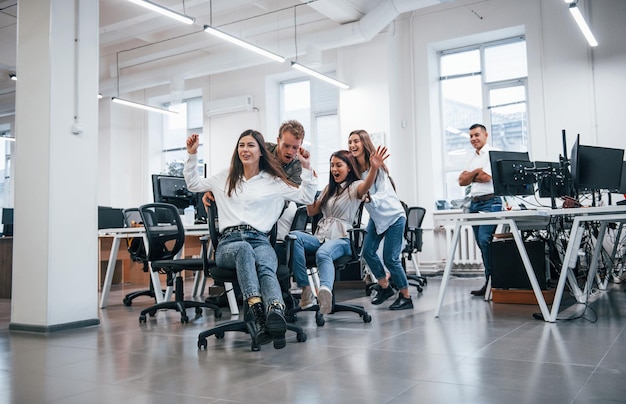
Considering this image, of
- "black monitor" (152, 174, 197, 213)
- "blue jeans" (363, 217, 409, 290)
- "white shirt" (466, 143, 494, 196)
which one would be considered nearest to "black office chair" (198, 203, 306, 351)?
"blue jeans" (363, 217, 409, 290)

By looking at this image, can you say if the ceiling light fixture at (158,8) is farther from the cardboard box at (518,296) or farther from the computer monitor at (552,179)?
the cardboard box at (518,296)

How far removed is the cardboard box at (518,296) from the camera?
404 centimetres

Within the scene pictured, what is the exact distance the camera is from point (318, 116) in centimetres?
898

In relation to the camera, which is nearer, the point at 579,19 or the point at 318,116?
the point at 579,19

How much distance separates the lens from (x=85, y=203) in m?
3.58

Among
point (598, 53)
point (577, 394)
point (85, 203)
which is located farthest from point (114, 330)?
point (598, 53)

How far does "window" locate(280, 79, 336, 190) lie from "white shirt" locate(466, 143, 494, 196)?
4.13 metres

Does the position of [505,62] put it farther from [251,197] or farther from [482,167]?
[251,197]

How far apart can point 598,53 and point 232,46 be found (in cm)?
552

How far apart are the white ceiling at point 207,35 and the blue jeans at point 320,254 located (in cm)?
425

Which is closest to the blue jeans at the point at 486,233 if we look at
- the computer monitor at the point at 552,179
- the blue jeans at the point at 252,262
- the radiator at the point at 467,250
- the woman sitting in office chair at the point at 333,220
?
the computer monitor at the point at 552,179

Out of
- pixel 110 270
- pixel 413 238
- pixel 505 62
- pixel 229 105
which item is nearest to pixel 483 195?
pixel 413 238

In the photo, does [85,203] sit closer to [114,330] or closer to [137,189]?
[114,330]

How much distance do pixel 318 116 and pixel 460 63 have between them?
2.36m
